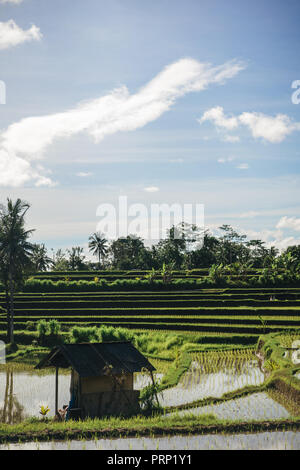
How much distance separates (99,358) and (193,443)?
4.21 meters

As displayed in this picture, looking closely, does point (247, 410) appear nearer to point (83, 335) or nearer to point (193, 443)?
point (193, 443)

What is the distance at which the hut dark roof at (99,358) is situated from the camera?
13.0 meters

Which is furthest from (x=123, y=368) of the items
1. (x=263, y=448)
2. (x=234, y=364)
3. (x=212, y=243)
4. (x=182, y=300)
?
(x=212, y=243)

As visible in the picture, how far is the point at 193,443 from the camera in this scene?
10.1 metres

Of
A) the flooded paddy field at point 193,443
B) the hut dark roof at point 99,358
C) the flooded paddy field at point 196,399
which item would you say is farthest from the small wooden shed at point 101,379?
the flooded paddy field at point 193,443

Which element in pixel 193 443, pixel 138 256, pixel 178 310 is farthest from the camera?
pixel 138 256

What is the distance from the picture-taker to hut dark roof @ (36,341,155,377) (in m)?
13.0

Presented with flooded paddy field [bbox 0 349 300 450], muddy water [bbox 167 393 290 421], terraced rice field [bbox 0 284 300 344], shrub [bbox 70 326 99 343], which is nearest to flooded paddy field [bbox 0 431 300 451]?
flooded paddy field [bbox 0 349 300 450]

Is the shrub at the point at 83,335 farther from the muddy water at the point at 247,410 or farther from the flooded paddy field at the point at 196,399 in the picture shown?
the muddy water at the point at 247,410

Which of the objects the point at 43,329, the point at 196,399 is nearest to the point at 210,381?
the point at 196,399

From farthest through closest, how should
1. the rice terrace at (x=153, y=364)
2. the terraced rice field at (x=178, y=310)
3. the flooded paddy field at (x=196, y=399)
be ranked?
the terraced rice field at (x=178, y=310) → the rice terrace at (x=153, y=364) → the flooded paddy field at (x=196, y=399)

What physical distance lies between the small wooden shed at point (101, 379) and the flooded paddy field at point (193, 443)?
99.6 inches
